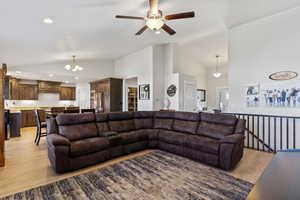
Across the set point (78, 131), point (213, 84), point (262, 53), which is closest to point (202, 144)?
point (78, 131)

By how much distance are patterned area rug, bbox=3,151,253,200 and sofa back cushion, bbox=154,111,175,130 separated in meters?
1.52

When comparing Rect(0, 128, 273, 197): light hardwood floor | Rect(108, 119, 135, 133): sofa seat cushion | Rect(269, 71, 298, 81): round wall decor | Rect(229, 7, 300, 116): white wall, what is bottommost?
Rect(0, 128, 273, 197): light hardwood floor

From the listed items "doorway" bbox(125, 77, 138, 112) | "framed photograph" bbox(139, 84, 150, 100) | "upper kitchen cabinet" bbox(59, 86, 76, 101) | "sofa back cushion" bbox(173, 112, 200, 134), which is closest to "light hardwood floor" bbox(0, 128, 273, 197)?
"sofa back cushion" bbox(173, 112, 200, 134)

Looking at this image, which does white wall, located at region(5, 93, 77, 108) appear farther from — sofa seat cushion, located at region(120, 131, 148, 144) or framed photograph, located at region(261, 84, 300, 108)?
framed photograph, located at region(261, 84, 300, 108)

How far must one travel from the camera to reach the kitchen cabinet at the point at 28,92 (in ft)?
25.4

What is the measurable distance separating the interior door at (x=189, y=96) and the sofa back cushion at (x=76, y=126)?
144 inches

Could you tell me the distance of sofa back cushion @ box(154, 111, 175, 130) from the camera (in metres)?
4.61

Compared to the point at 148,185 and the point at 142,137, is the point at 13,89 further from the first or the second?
the point at 148,185

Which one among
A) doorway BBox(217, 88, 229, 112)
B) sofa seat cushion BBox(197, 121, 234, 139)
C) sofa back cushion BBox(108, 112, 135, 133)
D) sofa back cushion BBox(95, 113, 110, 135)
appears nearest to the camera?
sofa seat cushion BBox(197, 121, 234, 139)

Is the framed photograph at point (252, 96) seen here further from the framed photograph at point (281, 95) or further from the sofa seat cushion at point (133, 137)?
the sofa seat cushion at point (133, 137)

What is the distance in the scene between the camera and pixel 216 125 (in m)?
3.76

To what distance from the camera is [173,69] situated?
6.20 meters

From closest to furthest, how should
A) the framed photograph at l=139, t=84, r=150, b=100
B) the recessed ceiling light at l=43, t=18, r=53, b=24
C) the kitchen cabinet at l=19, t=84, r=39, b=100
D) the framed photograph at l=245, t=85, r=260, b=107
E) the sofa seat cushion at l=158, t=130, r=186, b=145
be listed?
the recessed ceiling light at l=43, t=18, r=53, b=24 < the sofa seat cushion at l=158, t=130, r=186, b=145 < the framed photograph at l=245, t=85, r=260, b=107 < the framed photograph at l=139, t=84, r=150, b=100 < the kitchen cabinet at l=19, t=84, r=39, b=100

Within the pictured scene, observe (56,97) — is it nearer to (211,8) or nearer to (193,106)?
(193,106)
